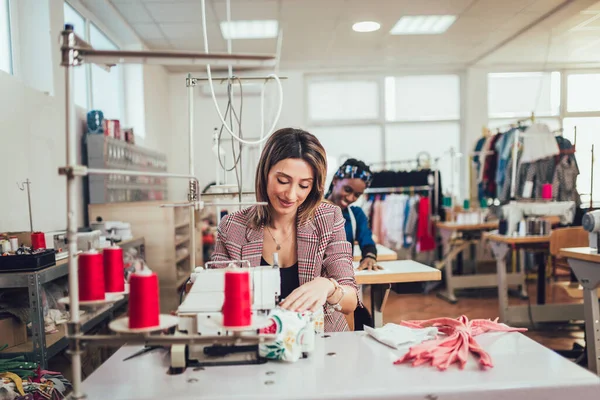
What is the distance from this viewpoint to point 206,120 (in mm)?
6727

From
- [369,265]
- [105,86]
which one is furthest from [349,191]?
[105,86]

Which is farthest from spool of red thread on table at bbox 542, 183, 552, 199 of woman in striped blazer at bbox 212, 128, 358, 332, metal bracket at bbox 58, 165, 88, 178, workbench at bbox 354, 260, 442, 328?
metal bracket at bbox 58, 165, 88, 178

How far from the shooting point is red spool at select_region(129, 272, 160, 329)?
971 mm

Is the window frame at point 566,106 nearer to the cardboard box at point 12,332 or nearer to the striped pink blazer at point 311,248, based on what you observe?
the striped pink blazer at point 311,248

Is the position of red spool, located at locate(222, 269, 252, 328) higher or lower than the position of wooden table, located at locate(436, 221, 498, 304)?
higher

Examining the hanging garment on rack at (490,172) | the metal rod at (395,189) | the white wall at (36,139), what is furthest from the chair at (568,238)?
the white wall at (36,139)

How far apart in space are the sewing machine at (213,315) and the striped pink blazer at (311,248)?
38cm

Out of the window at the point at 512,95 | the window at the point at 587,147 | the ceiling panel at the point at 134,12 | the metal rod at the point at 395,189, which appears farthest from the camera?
the window at the point at 512,95

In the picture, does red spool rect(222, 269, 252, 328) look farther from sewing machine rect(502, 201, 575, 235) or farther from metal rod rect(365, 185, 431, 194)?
metal rod rect(365, 185, 431, 194)

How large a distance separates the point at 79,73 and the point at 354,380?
3975 mm

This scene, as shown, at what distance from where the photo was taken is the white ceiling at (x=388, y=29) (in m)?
4.48

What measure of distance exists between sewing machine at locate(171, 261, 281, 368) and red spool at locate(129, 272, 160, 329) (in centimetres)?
18

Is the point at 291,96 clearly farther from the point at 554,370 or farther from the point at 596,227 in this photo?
the point at 554,370

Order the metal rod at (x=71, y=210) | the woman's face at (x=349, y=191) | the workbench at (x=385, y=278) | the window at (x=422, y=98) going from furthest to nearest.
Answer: the window at (x=422, y=98)
the woman's face at (x=349, y=191)
the workbench at (x=385, y=278)
the metal rod at (x=71, y=210)
